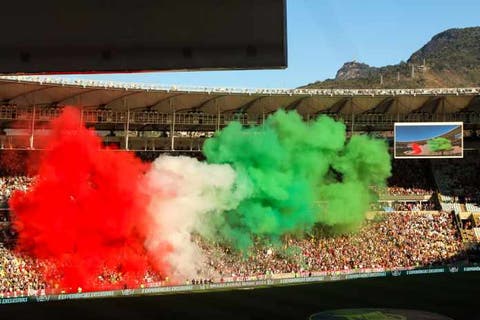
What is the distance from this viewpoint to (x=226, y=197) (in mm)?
41594

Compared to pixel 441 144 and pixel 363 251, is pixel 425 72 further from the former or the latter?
pixel 363 251

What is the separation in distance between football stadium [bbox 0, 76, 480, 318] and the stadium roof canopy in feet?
0.60

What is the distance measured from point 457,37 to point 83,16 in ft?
663

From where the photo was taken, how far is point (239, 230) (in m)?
43.0

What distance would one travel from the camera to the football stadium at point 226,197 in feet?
114

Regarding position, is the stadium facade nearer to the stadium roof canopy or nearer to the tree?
the stadium roof canopy

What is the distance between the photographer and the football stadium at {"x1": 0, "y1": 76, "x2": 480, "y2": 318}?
34.6 meters

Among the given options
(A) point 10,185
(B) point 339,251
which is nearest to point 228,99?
(B) point 339,251

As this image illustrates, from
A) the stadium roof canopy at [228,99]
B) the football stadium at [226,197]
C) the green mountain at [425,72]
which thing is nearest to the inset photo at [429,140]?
the football stadium at [226,197]

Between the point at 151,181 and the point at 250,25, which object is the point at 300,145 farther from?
the point at 250,25

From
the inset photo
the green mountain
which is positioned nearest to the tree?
the inset photo

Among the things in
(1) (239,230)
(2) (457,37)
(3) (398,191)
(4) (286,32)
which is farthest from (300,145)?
(2) (457,37)

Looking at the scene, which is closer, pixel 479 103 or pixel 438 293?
pixel 438 293

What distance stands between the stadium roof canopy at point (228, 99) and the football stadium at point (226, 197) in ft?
0.60
